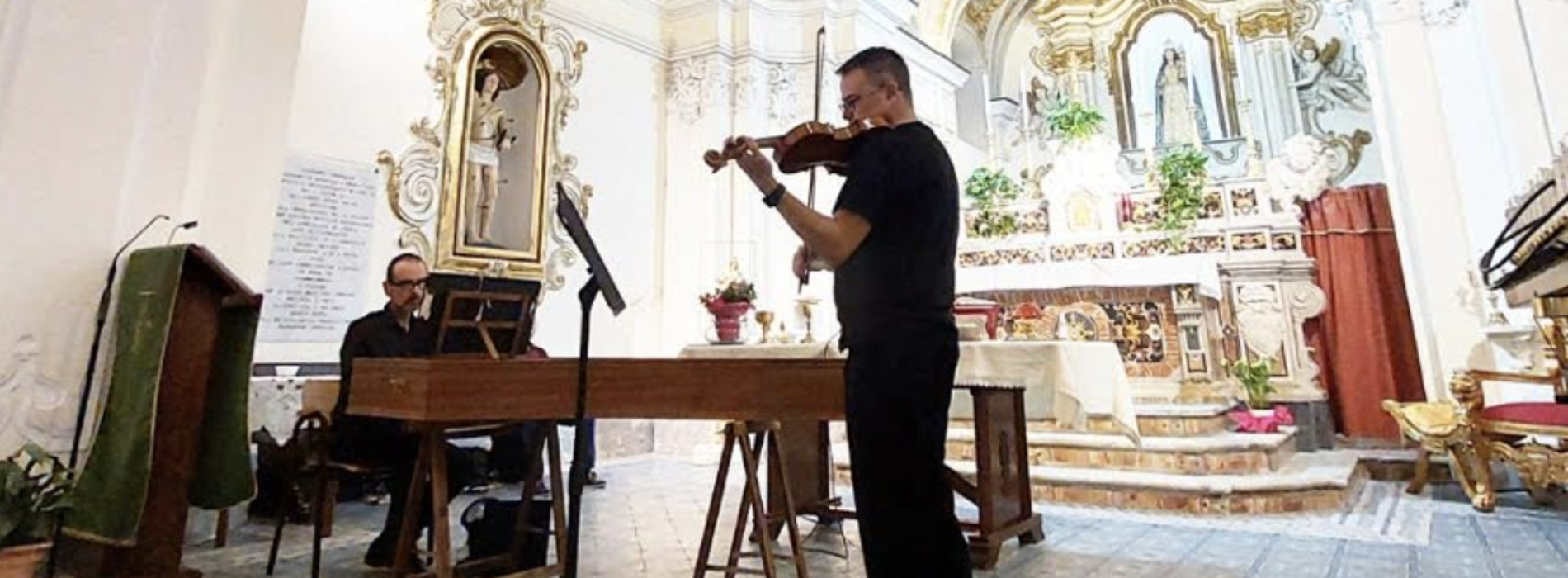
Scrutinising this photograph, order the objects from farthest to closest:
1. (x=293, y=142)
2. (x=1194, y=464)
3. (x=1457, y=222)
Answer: (x=1457, y=222)
(x=293, y=142)
(x=1194, y=464)

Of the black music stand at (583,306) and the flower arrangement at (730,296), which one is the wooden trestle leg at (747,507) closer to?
the black music stand at (583,306)

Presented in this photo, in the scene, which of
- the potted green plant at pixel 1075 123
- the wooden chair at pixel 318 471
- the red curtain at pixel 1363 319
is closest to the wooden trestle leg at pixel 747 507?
the wooden chair at pixel 318 471

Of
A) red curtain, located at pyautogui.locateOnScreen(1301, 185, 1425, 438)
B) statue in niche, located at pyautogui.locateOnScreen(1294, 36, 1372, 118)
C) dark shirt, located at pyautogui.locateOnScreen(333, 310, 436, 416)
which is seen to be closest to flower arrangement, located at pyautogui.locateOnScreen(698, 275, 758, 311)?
dark shirt, located at pyautogui.locateOnScreen(333, 310, 436, 416)

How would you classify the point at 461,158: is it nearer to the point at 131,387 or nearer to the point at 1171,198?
the point at 131,387

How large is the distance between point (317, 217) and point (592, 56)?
8.89ft

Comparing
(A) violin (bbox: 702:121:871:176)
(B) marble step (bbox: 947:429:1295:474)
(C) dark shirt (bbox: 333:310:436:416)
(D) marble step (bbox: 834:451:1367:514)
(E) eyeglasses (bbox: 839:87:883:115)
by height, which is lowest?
(D) marble step (bbox: 834:451:1367:514)

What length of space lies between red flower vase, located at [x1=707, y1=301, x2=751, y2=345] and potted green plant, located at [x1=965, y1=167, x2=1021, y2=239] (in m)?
2.92

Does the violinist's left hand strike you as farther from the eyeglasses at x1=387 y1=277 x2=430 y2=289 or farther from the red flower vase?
the red flower vase

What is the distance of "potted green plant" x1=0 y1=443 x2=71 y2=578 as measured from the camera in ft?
6.26

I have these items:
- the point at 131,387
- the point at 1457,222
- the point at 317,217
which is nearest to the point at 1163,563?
the point at 131,387

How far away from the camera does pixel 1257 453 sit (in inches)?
159

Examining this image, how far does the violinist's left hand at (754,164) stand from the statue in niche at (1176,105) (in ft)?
31.0

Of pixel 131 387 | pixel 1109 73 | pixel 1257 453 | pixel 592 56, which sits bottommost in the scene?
pixel 1257 453

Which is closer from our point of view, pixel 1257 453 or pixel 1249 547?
pixel 1249 547
